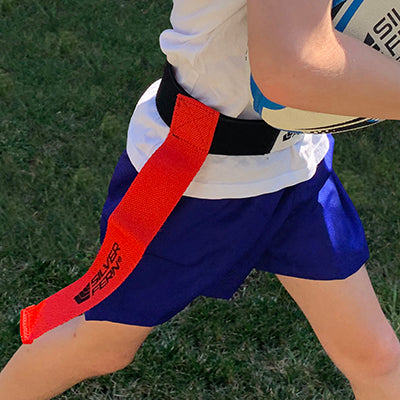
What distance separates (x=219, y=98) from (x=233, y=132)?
0.08m

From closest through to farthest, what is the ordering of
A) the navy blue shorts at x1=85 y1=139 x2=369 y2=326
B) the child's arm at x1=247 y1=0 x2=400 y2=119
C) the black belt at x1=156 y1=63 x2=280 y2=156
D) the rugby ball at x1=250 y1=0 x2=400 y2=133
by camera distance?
the child's arm at x1=247 y1=0 x2=400 y2=119
the rugby ball at x1=250 y1=0 x2=400 y2=133
the black belt at x1=156 y1=63 x2=280 y2=156
the navy blue shorts at x1=85 y1=139 x2=369 y2=326

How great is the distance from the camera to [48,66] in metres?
4.01

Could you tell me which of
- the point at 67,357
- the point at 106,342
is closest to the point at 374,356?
the point at 106,342

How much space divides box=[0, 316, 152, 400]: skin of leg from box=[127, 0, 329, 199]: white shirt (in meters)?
0.45

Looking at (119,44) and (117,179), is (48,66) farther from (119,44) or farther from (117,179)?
(117,179)

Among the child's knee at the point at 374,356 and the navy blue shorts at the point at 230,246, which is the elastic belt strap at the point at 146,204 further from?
the child's knee at the point at 374,356

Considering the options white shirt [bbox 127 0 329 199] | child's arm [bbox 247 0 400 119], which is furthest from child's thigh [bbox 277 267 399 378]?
child's arm [bbox 247 0 400 119]

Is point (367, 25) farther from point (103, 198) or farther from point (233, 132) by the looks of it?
point (103, 198)

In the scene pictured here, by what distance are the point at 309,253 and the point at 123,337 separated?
522 mm

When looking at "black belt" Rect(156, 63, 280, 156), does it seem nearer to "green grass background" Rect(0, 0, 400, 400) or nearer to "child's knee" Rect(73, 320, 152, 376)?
"child's knee" Rect(73, 320, 152, 376)

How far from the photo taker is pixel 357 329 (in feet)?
5.91

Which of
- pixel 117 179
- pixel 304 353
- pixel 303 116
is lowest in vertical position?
pixel 304 353

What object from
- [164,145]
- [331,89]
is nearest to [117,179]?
[164,145]

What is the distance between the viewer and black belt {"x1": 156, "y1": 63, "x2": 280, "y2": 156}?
5.20 ft
